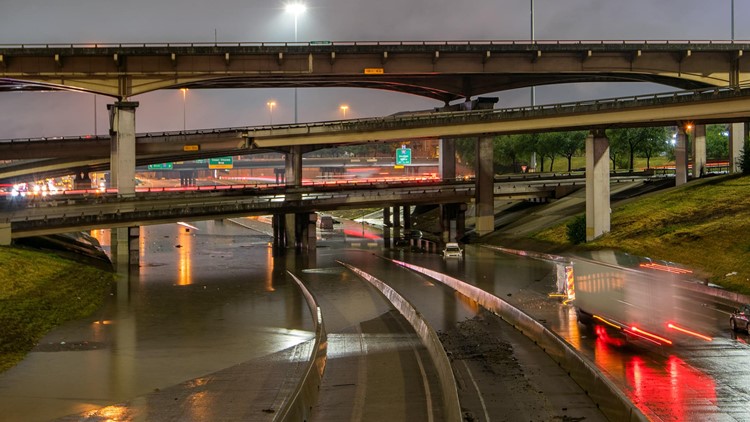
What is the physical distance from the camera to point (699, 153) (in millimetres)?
92438

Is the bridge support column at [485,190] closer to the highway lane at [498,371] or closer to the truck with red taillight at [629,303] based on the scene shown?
the highway lane at [498,371]

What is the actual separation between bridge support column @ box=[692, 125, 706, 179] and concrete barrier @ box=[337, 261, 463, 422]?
5073 cm

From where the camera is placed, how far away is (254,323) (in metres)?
42.4

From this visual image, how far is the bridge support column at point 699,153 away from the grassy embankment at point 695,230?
40.3 feet

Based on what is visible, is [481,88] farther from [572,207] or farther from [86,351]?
[86,351]

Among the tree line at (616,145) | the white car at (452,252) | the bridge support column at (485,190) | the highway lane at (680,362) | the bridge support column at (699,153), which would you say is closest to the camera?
the highway lane at (680,362)

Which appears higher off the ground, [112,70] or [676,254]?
[112,70]

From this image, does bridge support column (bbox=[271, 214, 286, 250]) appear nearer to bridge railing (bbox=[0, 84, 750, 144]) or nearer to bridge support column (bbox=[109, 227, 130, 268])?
bridge railing (bbox=[0, 84, 750, 144])

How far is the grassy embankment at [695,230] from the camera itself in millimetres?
51700

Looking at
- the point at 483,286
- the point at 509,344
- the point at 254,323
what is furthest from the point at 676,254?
the point at 254,323

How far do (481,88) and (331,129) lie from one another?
22052 millimetres

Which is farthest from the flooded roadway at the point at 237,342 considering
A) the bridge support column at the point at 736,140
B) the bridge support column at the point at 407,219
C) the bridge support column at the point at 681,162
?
the bridge support column at the point at 407,219

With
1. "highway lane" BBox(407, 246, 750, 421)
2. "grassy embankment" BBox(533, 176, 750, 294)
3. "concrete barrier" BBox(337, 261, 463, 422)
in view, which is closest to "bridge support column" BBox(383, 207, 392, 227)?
"grassy embankment" BBox(533, 176, 750, 294)

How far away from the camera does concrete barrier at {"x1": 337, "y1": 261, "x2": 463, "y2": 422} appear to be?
905 inches
